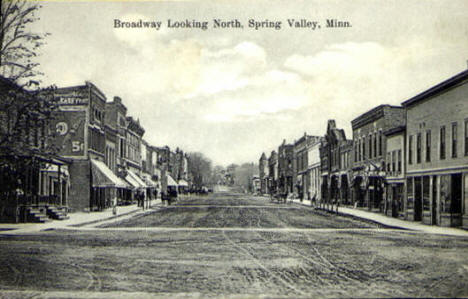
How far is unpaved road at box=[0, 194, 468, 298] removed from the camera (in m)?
10.3

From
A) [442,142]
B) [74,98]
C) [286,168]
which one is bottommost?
[286,168]

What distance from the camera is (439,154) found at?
2844cm

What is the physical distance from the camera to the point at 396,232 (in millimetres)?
24125

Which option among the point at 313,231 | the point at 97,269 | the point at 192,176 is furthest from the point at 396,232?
the point at 192,176

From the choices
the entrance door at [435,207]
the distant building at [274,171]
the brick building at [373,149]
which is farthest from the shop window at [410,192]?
the distant building at [274,171]

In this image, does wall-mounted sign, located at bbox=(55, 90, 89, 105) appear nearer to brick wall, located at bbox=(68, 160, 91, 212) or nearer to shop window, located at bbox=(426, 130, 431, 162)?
brick wall, located at bbox=(68, 160, 91, 212)

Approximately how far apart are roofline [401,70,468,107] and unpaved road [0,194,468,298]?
8.22 m

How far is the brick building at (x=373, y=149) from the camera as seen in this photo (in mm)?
40812

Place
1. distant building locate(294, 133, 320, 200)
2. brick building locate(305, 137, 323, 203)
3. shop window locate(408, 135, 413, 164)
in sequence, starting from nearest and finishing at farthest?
1. shop window locate(408, 135, 413, 164)
2. brick building locate(305, 137, 323, 203)
3. distant building locate(294, 133, 320, 200)

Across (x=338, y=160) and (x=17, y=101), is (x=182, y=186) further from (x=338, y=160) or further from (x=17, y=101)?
(x=17, y=101)

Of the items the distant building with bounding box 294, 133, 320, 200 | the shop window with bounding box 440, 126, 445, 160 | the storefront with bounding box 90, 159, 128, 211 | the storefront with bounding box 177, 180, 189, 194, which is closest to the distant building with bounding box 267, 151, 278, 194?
the storefront with bounding box 177, 180, 189, 194

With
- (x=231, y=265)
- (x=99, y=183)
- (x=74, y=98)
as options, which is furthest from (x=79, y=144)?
(x=231, y=265)

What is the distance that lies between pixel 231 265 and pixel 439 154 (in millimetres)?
18651

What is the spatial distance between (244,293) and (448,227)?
767 inches
